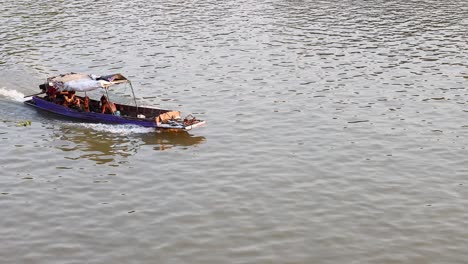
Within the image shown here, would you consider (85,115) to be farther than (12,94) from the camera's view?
No

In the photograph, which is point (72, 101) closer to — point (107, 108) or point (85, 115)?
point (85, 115)

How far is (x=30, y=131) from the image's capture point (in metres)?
36.5

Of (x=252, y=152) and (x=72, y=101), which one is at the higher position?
(x=72, y=101)

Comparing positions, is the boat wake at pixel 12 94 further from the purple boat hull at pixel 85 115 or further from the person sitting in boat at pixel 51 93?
the person sitting in boat at pixel 51 93

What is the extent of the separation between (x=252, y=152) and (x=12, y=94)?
60.0 ft

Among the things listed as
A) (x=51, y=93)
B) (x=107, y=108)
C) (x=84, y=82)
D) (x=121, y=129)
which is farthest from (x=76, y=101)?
(x=121, y=129)

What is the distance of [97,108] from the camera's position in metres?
38.6

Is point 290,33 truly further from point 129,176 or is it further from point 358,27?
point 129,176

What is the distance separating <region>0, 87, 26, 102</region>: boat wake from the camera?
42.2 meters

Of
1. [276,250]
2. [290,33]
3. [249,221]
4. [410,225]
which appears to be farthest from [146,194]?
[290,33]

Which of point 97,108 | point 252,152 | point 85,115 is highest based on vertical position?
point 97,108

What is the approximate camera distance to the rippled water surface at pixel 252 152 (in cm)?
2458

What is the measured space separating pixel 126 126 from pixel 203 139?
435 centimetres

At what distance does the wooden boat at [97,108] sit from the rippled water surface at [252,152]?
0.63 metres
